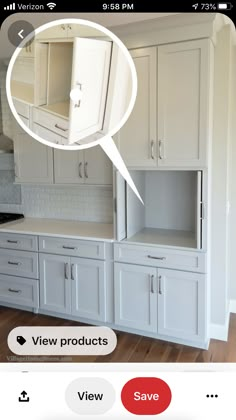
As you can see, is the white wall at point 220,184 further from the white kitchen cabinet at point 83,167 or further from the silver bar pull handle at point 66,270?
the silver bar pull handle at point 66,270

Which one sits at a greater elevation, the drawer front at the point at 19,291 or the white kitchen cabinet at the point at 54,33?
the white kitchen cabinet at the point at 54,33

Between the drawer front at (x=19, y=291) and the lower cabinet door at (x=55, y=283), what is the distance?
0.05 m

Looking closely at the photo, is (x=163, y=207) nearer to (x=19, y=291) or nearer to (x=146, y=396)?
(x=19, y=291)

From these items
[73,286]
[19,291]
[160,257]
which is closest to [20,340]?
[160,257]

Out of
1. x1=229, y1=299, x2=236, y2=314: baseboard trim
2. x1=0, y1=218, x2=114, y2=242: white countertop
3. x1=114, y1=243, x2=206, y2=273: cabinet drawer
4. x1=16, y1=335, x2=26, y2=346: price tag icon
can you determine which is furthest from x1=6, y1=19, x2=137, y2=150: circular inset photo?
x1=229, y1=299, x2=236, y2=314: baseboard trim

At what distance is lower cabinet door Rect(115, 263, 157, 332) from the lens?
1.87 metres

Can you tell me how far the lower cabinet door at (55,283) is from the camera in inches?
82.2

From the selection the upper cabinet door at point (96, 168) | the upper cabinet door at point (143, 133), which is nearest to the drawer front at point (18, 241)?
the upper cabinet door at point (96, 168)

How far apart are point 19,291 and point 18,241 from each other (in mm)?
345

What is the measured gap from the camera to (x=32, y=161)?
7.85 feet

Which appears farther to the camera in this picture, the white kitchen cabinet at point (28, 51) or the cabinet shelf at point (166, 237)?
the cabinet shelf at point (166, 237)

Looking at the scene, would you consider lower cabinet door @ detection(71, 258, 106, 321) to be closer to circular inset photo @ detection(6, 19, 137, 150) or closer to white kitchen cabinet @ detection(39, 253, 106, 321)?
white kitchen cabinet @ detection(39, 253, 106, 321)

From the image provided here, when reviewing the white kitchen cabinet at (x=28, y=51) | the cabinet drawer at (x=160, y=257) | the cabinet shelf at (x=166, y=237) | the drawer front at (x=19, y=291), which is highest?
the white kitchen cabinet at (x=28, y=51)

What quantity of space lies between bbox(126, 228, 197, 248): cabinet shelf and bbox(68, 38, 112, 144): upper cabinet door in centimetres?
139
